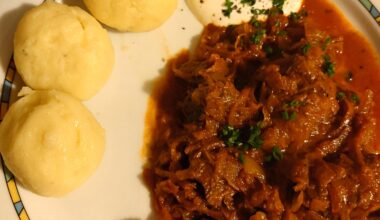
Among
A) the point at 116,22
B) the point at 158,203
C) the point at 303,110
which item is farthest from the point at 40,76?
the point at 303,110

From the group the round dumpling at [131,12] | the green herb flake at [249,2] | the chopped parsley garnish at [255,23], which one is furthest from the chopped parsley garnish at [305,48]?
the round dumpling at [131,12]

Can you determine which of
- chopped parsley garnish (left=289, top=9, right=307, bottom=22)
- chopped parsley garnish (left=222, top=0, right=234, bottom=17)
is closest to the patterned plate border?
chopped parsley garnish (left=222, top=0, right=234, bottom=17)

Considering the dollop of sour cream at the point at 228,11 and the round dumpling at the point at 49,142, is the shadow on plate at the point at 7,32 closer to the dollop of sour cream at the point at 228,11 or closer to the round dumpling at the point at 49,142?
the round dumpling at the point at 49,142

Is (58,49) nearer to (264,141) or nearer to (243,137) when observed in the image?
(243,137)

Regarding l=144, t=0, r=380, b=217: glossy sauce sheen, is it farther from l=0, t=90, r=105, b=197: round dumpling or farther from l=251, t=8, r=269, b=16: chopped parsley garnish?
l=0, t=90, r=105, b=197: round dumpling

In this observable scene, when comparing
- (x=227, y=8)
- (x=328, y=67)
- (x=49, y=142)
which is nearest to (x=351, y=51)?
(x=328, y=67)

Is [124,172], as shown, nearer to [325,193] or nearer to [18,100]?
[18,100]

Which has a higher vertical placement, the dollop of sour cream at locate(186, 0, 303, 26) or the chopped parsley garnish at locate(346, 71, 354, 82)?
the dollop of sour cream at locate(186, 0, 303, 26)
